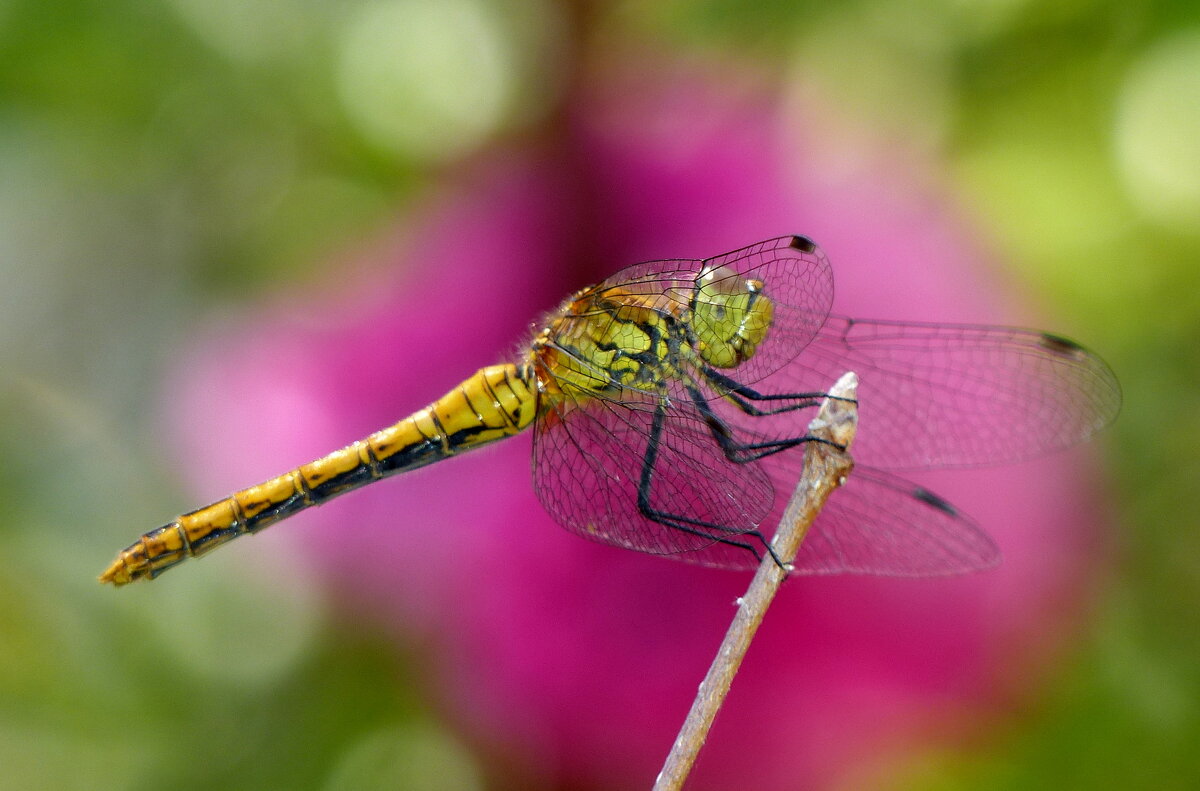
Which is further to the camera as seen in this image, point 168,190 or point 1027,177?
point 168,190

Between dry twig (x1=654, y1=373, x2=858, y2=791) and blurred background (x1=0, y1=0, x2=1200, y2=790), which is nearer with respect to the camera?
dry twig (x1=654, y1=373, x2=858, y2=791)

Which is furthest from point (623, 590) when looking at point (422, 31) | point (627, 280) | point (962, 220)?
point (422, 31)

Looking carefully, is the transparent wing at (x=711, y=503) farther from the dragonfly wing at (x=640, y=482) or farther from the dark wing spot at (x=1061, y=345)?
the dark wing spot at (x=1061, y=345)

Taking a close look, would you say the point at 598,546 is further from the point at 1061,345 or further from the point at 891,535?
the point at 1061,345

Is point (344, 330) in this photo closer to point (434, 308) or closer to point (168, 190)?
point (434, 308)

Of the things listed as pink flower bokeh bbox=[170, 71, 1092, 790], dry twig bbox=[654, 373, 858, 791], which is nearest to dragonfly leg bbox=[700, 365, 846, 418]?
pink flower bokeh bbox=[170, 71, 1092, 790]

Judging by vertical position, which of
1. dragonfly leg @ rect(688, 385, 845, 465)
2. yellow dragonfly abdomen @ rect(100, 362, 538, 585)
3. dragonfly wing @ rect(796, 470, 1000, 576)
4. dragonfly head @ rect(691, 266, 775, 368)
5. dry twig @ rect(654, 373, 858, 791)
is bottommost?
dragonfly wing @ rect(796, 470, 1000, 576)

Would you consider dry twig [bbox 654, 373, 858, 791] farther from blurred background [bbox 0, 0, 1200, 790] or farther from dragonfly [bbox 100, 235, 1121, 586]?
blurred background [bbox 0, 0, 1200, 790]

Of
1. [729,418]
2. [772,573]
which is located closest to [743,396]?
[729,418]
